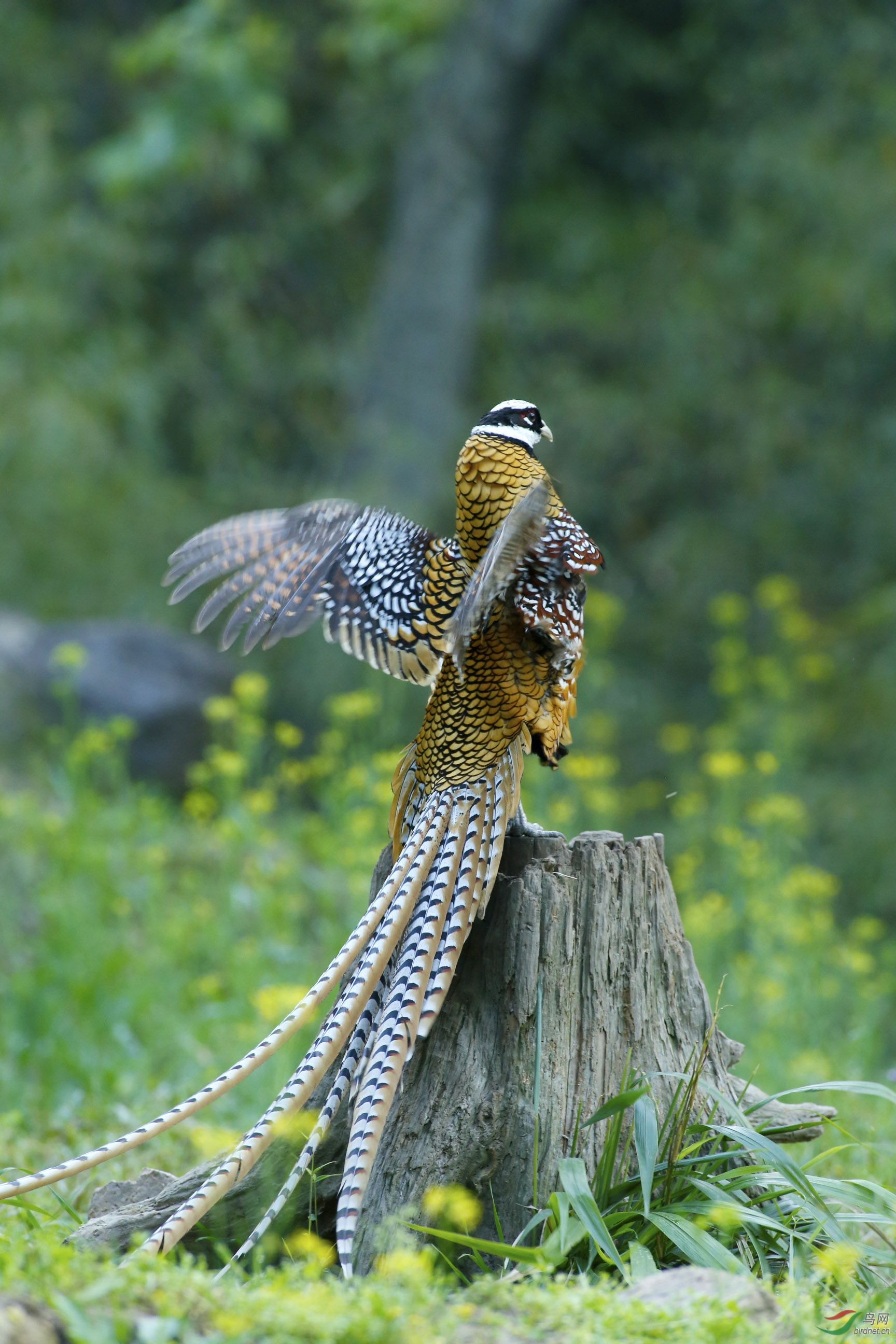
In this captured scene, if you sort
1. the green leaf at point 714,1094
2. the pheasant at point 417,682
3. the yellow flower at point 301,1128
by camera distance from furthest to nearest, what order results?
1. the yellow flower at point 301,1128
2. the green leaf at point 714,1094
3. the pheasant at point 417,682

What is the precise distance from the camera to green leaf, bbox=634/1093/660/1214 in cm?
248

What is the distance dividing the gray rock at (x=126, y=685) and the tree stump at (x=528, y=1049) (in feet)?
18.6

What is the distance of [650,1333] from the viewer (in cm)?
194

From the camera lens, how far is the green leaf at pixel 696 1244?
2.36m

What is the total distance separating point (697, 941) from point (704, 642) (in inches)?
219

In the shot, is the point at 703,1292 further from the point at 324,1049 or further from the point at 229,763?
the point at 229,763

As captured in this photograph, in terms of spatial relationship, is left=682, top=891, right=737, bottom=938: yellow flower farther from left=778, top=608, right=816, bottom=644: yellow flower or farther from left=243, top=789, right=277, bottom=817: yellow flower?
left=778, top=608, right=816, bottom=644: yellow flower

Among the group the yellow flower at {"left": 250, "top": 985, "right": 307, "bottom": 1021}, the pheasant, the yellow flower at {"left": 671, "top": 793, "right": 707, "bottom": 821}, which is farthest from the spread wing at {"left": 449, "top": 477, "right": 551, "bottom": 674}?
the yellow flower at {"left": 671, "top": 793, "right": 707, "bottom": 821}

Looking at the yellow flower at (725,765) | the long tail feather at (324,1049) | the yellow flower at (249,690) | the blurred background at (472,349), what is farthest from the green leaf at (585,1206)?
the blurred background at (472,349)

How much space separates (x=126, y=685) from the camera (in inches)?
333

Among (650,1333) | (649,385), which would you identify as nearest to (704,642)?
(649,385)

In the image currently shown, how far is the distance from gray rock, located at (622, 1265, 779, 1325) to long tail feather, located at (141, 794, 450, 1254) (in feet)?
2.35

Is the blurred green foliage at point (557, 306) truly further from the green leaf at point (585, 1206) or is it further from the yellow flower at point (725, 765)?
the green leaf at point (585, 1206)

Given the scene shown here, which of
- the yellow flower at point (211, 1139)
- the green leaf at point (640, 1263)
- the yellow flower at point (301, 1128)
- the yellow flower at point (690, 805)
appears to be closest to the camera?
the green leaf at point (640, 1263)
